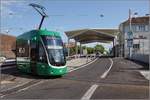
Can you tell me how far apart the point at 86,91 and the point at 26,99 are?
359cm

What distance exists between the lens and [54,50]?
1027 inches

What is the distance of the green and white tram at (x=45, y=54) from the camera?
1012 inches

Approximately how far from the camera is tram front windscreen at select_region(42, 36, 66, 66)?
1017 inches

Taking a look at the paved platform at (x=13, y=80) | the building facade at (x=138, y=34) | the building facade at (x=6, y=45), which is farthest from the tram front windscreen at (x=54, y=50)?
the building facade at (x=138, y=34)

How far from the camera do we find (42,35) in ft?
86.5

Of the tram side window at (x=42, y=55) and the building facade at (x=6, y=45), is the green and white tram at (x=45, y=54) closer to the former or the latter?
the tram side window at (x=42, y=55)

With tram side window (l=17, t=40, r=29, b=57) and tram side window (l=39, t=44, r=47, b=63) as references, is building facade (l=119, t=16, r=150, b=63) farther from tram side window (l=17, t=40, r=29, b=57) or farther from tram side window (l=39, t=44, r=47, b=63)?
tram side window (l=39, t=44, r=47, b=63)

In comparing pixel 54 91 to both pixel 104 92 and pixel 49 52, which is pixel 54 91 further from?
pixel 49 52

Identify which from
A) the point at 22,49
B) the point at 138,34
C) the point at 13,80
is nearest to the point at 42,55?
the point at 13,80

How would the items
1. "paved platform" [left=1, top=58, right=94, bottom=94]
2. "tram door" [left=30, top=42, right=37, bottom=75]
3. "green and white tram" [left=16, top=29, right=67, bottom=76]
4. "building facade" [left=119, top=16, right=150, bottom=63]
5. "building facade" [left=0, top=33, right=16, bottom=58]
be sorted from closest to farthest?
"paved platform" [left=1, top=58, right=94, bottom=94] < "green and white tram" [left=16, top=29, right=67, bottom=76] < "tram door" [left=30, top=42, right=37, bottom=75] < "building facade" [left=0, top=33, right=16, bottom=58] < "building facade" [left=119, top=16, right=150, bottom=63]

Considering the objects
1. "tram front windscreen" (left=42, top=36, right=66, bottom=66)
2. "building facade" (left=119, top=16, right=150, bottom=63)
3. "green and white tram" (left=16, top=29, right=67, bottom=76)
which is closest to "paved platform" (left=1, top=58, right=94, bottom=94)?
"green and white tram" (left=16, top=29, right=67, bottom=76)

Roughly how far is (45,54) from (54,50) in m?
0.69

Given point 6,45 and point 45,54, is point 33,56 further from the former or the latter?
point 6,45

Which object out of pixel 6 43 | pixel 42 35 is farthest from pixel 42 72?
pixel 6 43
